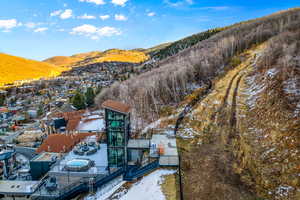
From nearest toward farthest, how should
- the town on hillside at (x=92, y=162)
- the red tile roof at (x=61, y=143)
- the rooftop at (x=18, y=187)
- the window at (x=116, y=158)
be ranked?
the town on hillside at (x=92, y=162)
the window at (x=116, y=158)
the rooftop at (x=18, y=187)
the red tile roof at (x=61, y=143)

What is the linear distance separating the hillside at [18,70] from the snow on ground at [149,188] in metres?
123

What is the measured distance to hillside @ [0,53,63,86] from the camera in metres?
116

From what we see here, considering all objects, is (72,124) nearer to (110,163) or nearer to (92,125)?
(92,125)

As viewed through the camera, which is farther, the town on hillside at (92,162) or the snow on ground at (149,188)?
the town on hillside at (92,162)

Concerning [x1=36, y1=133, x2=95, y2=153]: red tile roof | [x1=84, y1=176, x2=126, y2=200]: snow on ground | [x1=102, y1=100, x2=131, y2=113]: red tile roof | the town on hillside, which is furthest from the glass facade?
[x1=36, y1=133, x2=95, y2=153]: red tile roof

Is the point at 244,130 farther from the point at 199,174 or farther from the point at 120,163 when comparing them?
the point at 120,163

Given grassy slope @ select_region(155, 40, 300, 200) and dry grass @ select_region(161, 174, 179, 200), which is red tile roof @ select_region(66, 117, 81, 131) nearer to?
grassy slope @ select_region(155, 40, 300, 200)

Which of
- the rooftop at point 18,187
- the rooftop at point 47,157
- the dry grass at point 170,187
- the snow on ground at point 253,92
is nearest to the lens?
the dry grass at point 170,187

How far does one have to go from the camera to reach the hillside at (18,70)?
382 ft

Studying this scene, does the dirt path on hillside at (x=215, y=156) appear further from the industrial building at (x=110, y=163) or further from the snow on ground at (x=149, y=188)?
the industrial building at (x=110, y=163)

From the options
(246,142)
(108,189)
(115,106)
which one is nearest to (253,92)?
(246,142)

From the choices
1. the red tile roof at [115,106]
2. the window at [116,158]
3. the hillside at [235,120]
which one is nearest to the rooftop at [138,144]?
the window at [116,158]

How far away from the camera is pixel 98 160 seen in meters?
17.0

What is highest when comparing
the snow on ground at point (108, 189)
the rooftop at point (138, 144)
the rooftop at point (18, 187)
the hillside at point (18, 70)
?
the hillside at point (18, 70)
